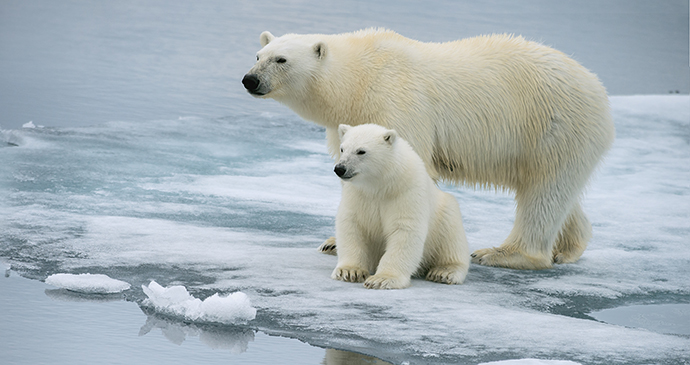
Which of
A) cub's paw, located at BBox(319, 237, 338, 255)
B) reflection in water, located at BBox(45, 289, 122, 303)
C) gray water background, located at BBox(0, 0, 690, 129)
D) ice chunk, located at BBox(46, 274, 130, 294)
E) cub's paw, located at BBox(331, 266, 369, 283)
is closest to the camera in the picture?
reflection in water, located at BBox(45, 289, 122, 303)

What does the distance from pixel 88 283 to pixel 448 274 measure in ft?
6.49

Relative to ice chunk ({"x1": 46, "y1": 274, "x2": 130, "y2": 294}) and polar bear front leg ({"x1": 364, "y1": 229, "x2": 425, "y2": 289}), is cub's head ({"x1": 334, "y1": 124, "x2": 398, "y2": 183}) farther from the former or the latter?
ice chunk ({"x1": 46, "y1": 274, "x2": 130, "y2": 294})

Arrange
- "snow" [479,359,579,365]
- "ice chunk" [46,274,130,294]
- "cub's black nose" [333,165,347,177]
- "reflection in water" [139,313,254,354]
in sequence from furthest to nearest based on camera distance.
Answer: "cub's black nose" [333,165,347,177]
"ice chunk" [46,274,130,294]
"reflection in water" [139,313,254,354]
"snow" [479,359,579,365]

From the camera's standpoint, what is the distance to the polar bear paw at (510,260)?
18.3 ft

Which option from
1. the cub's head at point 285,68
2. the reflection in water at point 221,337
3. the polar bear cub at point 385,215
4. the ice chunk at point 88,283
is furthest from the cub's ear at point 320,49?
the reflection in water at point 221,337

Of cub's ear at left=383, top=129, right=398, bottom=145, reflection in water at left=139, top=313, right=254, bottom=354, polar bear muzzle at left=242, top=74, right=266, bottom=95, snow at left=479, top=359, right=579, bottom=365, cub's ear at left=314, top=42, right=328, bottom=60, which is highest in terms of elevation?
cub's ear at left=314, top=42, right=328, bottom=60

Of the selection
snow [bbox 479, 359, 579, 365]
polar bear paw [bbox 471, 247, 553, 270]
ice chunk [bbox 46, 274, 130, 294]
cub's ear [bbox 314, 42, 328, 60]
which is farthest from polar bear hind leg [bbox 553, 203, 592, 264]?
ice chunk [bbox 46, 274, 130, 294]

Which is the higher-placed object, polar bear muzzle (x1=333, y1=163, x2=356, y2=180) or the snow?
polar bear muzzle (x1=333, y1=163, x2=356, y2=180)

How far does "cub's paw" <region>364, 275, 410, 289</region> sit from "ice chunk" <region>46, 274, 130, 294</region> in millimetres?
1261

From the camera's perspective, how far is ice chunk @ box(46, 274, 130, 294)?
13.9 feet

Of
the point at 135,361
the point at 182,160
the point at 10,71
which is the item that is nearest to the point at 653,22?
the point at 10,71

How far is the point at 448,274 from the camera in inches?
191

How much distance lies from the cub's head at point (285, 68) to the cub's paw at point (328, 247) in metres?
0.98

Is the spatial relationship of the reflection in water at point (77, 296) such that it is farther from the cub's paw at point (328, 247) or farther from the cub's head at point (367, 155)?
the cub's paw at point (328, 247)
